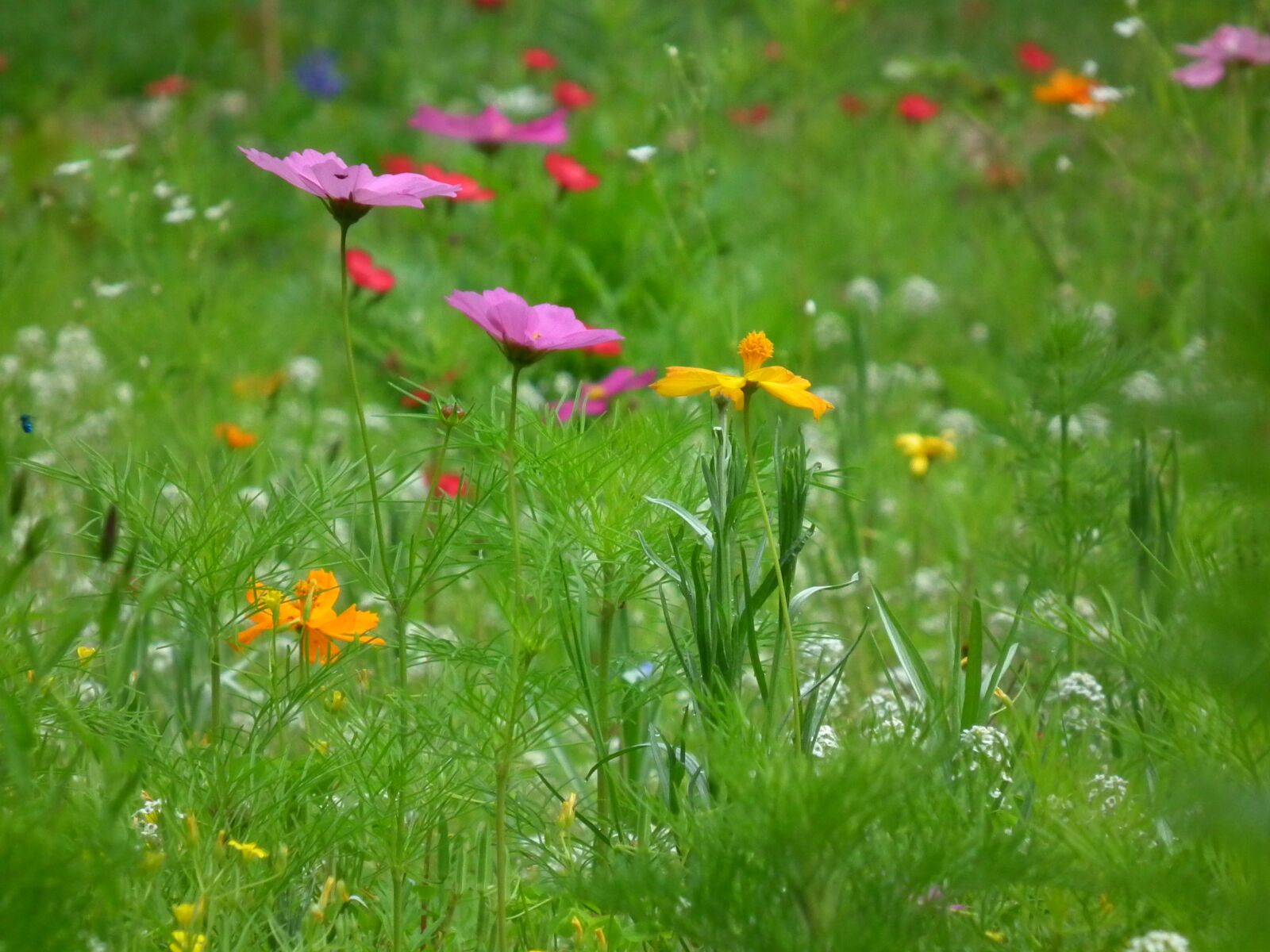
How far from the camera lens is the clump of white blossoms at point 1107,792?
1105mm

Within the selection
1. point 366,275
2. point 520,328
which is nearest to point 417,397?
point 520,328

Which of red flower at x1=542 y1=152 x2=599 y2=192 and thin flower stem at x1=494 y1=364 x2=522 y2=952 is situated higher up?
thin flower stem at x1=494 y1=364 x2=522 y2=952

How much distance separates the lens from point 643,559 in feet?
4.20

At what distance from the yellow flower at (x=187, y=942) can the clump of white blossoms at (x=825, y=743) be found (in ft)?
1.53

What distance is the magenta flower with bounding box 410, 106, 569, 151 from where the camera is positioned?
2.68m

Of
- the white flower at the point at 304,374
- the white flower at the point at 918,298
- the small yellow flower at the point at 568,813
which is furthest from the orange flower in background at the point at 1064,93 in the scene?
the small yellow flower at the point at 568,813

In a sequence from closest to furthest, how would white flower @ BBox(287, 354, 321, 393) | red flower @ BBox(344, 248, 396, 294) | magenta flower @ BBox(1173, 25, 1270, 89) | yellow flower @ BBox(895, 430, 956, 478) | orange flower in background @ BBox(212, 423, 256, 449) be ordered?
orange flower in background @ BBox(212, 423, 256, 449)
yellow flower @ BBox(895, 430, 956, 478)
red flower @ BBox(344, 248, 396, 294)
magenta flower @ BBox(1173, 25, 1270, 89)
white flower @ BBox(287, 354, 321, 393)

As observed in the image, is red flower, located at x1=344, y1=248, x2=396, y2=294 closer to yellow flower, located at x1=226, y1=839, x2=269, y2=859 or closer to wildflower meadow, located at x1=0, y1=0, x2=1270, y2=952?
wildflower meadow, located at x1=0, y1=0, x2=1270, y2=952

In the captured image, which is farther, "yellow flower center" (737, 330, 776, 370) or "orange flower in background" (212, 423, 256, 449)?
"orange flower in background" (212, 423, 256, 449)

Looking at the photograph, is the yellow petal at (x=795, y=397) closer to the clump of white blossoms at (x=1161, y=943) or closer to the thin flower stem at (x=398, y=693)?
the thin flower stem at (x=398, y=693)

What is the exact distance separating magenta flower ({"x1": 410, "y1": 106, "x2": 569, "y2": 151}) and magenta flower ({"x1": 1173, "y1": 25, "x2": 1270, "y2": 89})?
42.5 inches

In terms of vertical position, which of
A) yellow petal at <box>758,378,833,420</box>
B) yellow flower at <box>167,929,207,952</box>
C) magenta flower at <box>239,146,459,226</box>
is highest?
magenta flower at <box>239,146,459,226</box>

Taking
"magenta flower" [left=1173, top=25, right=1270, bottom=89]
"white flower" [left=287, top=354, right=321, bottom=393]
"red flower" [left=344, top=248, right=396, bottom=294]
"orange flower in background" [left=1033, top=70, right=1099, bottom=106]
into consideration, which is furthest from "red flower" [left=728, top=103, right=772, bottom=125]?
"red flower" [left=344, top=248, right=396, bottom=294]

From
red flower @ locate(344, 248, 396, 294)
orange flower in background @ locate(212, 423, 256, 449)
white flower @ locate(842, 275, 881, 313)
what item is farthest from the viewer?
white flower @ locate(842, 275, 881, 313)
